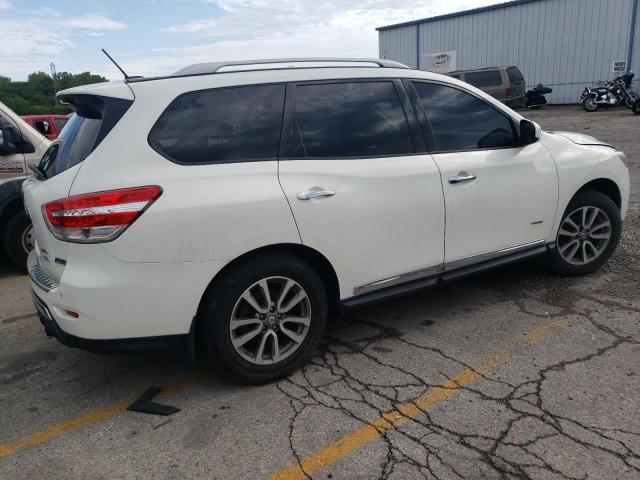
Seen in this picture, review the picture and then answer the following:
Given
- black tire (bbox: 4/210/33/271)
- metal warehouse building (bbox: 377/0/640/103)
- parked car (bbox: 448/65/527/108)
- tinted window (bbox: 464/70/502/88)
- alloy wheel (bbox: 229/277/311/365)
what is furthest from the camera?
metal warehouse building (bbox: 377/0/640/103)

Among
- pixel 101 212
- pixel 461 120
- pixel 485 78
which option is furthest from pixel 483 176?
pixel 485 78

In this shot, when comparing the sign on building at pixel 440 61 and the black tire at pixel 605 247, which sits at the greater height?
the sign on building at pixel 440 61

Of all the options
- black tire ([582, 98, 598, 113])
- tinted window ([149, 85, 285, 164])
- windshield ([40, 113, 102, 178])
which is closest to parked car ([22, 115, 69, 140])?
windshield ([40, 113, 102, 178])

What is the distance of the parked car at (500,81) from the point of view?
2153 centimetres

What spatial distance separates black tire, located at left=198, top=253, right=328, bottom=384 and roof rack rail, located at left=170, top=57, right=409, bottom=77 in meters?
1.16

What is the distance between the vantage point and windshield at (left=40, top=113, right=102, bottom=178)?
288 cm

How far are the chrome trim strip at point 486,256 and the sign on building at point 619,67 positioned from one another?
982 inches

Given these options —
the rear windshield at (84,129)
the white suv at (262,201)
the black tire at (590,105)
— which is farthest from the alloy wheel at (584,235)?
the black tire at (590,105)

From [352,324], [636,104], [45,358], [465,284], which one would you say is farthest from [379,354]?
[636,104]

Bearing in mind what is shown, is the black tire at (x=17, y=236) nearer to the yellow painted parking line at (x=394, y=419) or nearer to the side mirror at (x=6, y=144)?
the side mirror at (x=6, y=144)

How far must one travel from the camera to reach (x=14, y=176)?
5.65 metres

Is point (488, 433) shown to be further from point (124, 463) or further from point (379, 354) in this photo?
point (124, 463)

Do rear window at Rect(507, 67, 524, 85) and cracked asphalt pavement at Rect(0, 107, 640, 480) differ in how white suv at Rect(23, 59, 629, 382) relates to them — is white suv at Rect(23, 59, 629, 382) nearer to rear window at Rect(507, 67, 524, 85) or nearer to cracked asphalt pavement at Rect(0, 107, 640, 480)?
cracked asphalt pavement at Rect(0, 107, 640, 480)

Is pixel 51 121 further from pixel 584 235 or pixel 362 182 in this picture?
pixel 584 235
